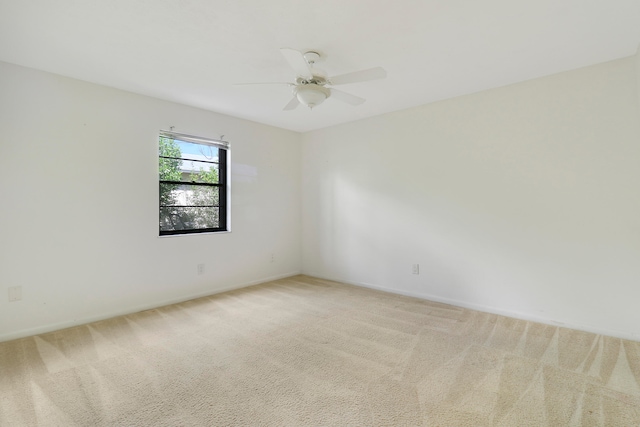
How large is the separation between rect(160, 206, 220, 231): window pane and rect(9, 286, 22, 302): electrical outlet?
131 centimetres

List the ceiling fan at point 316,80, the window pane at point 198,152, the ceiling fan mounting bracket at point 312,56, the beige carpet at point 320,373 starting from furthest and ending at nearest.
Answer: the window pane at point 198,152
the ceiling fan mounting bracket at point 312,56
the ceiling fan at point 316,80
the beige carpet at point 320,373

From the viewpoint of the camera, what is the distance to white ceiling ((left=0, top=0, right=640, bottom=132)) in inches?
71.9

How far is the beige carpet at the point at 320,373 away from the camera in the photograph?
1624 mm

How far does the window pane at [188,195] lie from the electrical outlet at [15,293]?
4.75 feet

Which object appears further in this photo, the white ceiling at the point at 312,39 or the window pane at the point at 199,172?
the window pane at the point at 199,172

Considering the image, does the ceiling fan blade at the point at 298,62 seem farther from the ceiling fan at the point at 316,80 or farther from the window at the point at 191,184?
the window at the point at 191,184

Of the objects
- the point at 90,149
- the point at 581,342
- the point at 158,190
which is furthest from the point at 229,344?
the point at 581,342

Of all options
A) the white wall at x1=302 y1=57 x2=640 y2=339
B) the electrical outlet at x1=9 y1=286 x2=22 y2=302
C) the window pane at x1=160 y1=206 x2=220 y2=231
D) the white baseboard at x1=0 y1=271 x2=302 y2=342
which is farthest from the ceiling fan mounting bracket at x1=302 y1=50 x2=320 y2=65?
the electrical outlet at x1=9 y1=286 x2=22 y2=302

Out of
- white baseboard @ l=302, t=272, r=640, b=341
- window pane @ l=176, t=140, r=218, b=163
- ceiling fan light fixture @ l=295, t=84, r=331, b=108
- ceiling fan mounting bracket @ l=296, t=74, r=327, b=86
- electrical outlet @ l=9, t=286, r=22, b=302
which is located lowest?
white baseboard @ l=302, t=272, r=640, b=341

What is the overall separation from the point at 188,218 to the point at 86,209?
42.6 inches

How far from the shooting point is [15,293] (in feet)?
8.38

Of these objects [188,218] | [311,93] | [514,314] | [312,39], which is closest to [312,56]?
[312,39]

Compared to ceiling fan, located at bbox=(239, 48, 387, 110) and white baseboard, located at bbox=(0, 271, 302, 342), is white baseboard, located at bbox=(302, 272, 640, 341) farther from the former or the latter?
ceiling fan, located at bbox=(239, 48, 387, 110)

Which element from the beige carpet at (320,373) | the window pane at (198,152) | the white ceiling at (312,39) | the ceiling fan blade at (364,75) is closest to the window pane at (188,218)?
the window pane at (198,152)
